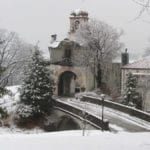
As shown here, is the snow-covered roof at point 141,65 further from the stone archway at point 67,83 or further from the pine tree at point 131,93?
the stone archway at point 67,83

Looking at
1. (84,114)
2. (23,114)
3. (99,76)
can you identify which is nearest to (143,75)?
(99,76)

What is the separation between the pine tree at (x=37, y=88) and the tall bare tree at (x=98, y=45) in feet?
42.5

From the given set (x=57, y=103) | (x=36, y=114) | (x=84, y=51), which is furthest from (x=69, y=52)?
(x=36, y=114)

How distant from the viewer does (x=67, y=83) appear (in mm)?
53688

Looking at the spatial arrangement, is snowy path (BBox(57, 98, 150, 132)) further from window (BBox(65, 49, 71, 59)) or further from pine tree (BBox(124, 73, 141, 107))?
window (BBox(65, 49, 71, 59))

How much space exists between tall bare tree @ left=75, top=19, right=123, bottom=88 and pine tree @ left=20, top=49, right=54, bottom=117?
1297 centimetres

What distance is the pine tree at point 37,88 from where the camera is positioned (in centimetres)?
3578

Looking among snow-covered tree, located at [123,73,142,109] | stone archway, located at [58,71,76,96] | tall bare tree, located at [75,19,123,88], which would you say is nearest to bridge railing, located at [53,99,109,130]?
snow-covered tree, located at [123,73,142,109]

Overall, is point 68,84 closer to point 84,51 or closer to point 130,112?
point 84,51

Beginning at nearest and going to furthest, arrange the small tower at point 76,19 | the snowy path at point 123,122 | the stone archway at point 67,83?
the snowy path at point 123,122 < the stone archway at point 67,83 < the small tower at point 76,19

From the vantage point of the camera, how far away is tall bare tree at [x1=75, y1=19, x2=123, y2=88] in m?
48.9

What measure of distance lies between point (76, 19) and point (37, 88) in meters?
24.7

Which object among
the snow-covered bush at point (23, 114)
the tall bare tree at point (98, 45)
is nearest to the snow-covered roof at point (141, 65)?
the tall bare tree at point (98, 45)

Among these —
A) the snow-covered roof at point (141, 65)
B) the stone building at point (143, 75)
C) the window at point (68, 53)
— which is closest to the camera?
the stone building at point (143, 75)
